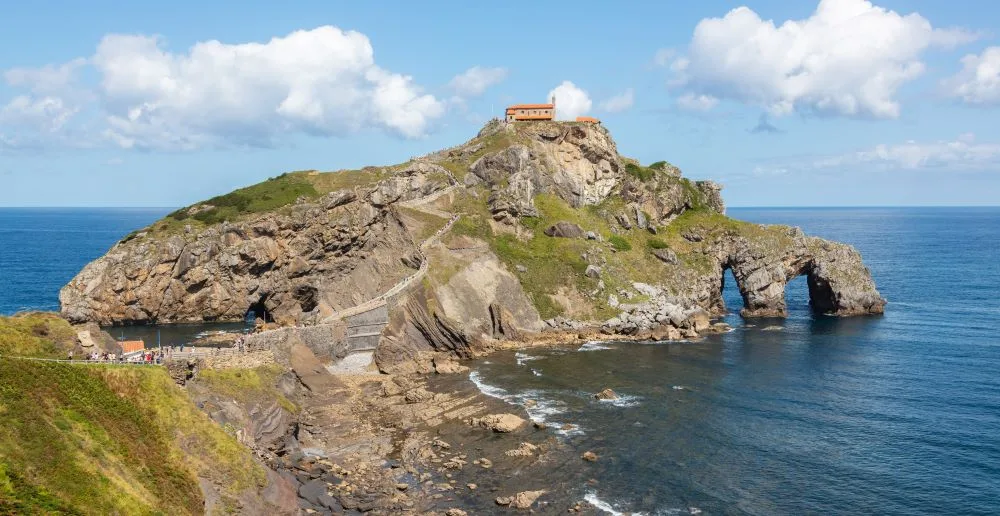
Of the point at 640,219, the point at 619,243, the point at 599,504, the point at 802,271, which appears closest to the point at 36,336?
the point at 599,504

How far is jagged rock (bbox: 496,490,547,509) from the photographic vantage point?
44281mm

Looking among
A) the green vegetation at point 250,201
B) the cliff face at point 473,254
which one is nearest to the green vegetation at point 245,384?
the cliff face at point 473,254

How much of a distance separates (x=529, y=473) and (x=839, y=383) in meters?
41.5

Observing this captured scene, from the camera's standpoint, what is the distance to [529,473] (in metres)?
49.5

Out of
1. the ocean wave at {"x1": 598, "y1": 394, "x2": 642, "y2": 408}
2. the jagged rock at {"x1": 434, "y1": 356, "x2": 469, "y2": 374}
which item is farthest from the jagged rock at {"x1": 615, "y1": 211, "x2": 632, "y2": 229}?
the ocean wave at {"x1": 598, "y1": 394, "x2": 642, "y2": 408}

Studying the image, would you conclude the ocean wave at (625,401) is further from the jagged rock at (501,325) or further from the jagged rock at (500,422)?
the jagged rock at (501,325)

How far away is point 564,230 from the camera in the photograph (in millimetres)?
109938

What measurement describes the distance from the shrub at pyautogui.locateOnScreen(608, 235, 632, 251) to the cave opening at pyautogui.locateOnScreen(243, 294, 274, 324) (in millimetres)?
54953

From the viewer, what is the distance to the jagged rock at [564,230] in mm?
109750

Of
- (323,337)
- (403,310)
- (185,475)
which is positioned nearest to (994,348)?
(403,310)

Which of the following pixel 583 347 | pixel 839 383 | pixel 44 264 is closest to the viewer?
pixel 839 383

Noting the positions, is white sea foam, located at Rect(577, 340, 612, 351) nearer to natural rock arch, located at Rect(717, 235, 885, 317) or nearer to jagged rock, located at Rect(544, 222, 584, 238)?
jagged rock, located at Rect(544, 222, 584, 238)

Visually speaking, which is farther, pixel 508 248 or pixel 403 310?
pixel 508 248

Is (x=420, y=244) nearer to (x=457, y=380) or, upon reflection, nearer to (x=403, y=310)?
(x=403, y=310)
